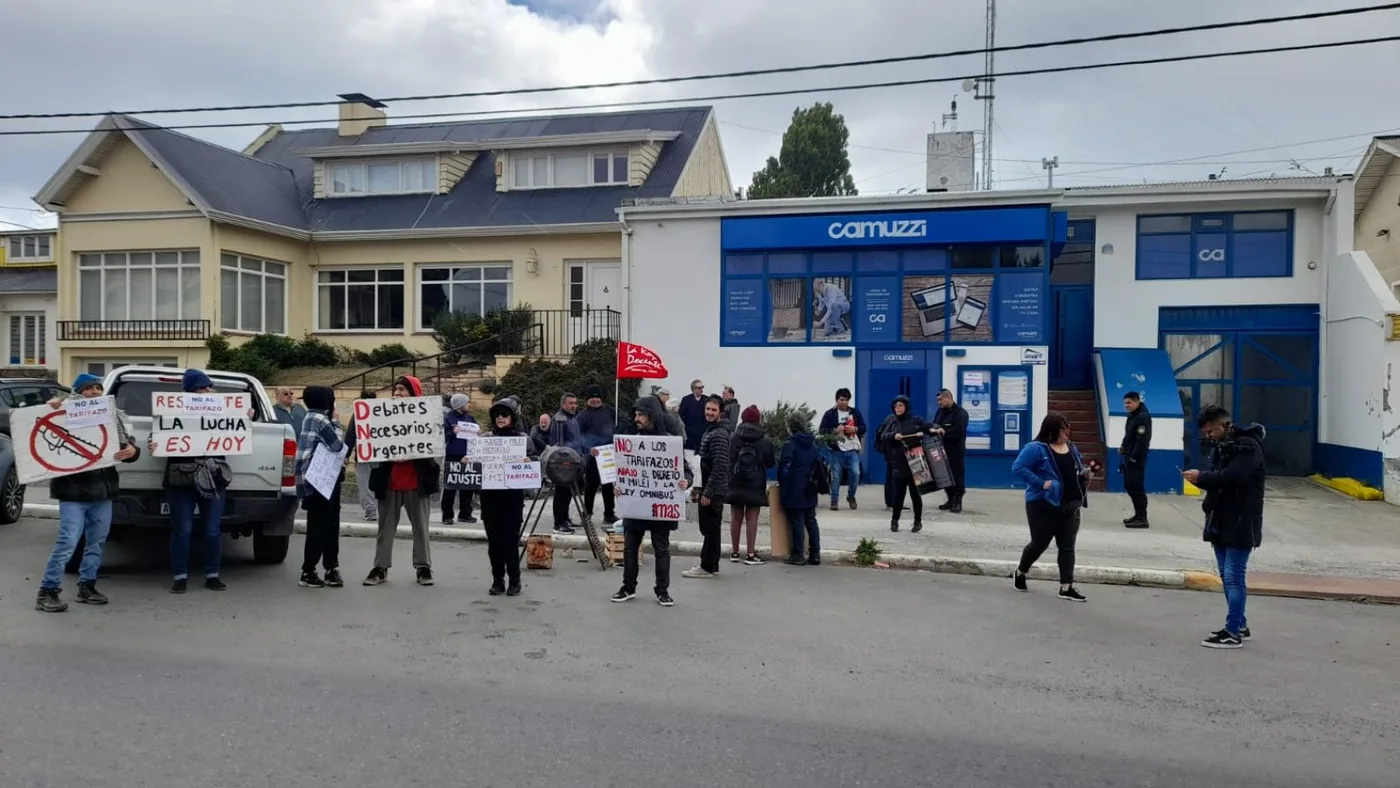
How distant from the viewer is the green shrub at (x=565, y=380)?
19016 millimetres

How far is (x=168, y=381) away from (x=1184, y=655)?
389 inches

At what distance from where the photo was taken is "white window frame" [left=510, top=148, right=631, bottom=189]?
26.5 meters

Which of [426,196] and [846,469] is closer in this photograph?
[846,469]

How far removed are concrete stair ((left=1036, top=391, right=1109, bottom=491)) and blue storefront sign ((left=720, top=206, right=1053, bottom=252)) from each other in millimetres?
3594

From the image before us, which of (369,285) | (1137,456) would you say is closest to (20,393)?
(369,285)

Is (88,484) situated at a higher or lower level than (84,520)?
higher

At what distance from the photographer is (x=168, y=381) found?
1039cm

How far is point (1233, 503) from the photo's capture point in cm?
726

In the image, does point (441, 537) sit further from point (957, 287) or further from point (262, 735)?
point (957, 287)

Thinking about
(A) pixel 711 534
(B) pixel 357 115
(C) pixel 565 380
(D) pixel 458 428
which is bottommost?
(A) pixel 711 534

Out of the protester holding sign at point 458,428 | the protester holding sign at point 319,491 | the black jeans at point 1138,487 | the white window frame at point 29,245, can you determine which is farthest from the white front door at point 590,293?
the white window frame at point 29,245

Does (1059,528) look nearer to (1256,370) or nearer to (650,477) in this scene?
(650,477)

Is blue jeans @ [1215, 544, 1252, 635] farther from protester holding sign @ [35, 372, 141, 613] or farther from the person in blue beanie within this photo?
protester holding sign @ [35, 372, 141, 613]

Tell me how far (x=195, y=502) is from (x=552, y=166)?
19842mm
